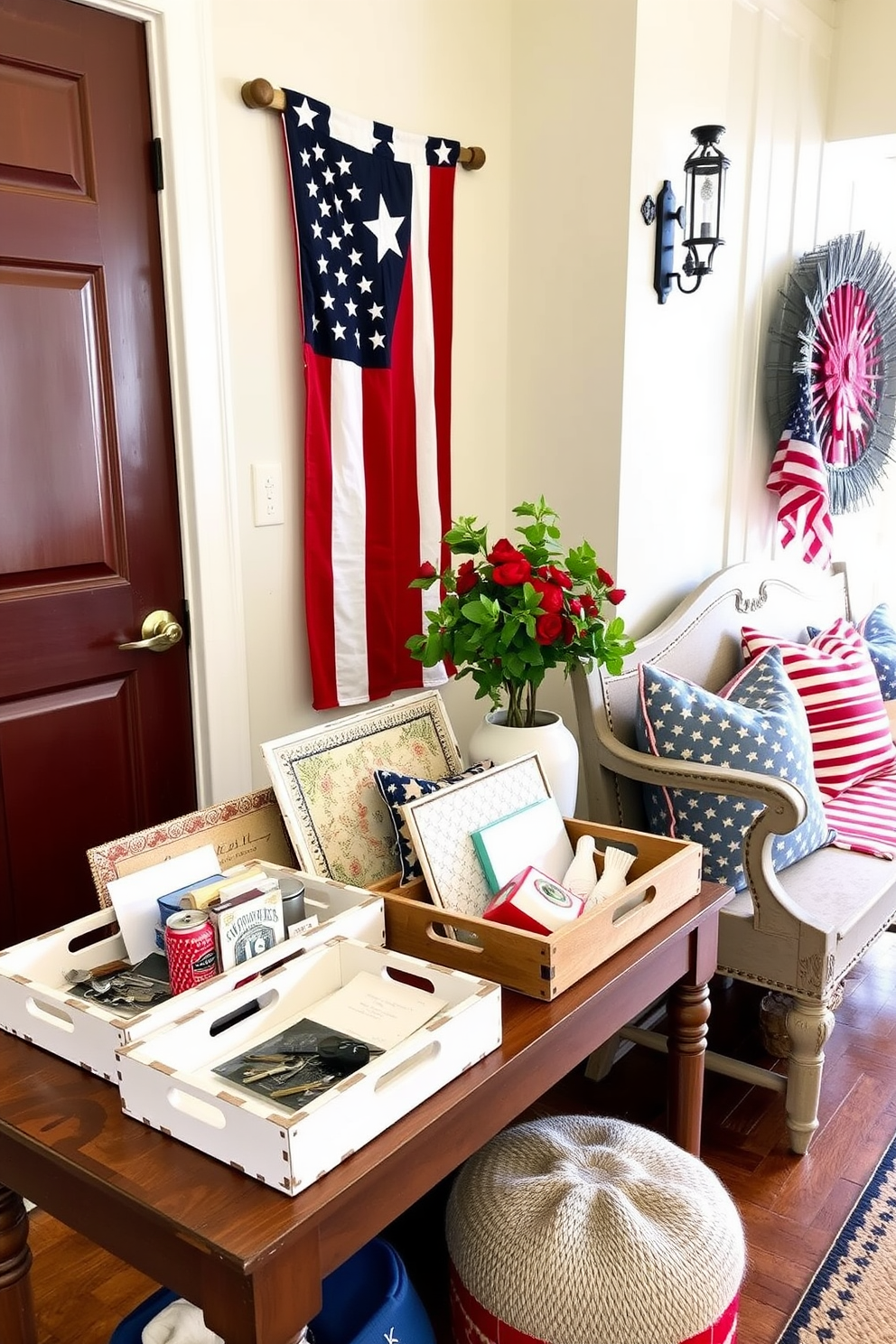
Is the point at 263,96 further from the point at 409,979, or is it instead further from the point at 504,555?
the point at 409,979

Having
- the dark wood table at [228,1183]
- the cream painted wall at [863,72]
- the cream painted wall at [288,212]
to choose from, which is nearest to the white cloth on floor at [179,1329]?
the dark wood table at [228,1183]

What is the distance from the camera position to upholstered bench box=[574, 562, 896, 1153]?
82.6 inches

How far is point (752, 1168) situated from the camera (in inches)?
84.4

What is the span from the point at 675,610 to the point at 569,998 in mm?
1476

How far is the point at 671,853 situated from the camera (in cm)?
169

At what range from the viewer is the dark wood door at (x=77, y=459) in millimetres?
1791

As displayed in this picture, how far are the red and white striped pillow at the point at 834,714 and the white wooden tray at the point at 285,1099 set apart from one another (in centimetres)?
176

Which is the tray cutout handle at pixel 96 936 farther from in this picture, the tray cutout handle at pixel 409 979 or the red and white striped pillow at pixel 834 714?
the red and white striped pillow at pixel 834 714

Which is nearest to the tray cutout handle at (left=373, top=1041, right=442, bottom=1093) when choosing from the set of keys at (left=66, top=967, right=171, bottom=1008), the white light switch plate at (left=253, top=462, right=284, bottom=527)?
the set of keys at (left=66, top=967, right=171, bottom=1008)

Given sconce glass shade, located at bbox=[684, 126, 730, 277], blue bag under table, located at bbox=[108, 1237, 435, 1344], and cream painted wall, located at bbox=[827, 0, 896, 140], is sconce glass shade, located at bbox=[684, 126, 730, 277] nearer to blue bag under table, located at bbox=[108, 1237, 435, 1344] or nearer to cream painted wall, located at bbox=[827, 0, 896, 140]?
cream painted wall, located at bbox=[827, 0, 896, 140]

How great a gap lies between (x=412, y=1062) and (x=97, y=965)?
0.45m

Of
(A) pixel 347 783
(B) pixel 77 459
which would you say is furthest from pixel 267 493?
(A) pixel 347 783

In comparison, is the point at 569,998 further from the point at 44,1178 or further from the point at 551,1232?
the point at 44,1178

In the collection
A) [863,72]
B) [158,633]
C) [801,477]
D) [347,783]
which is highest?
[863,72]
